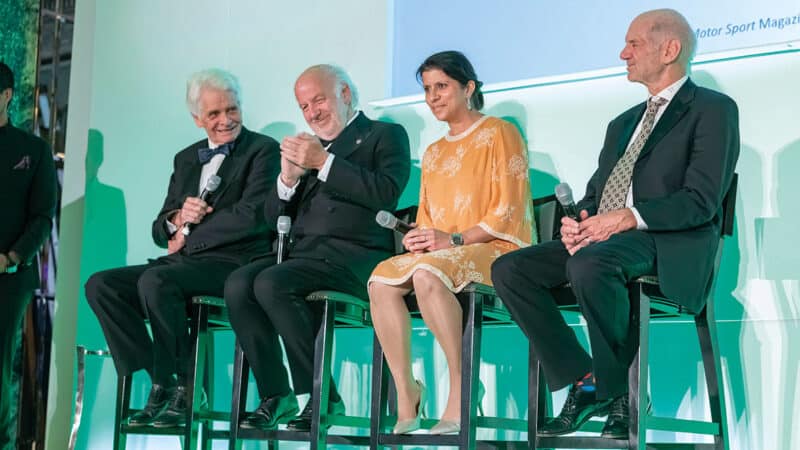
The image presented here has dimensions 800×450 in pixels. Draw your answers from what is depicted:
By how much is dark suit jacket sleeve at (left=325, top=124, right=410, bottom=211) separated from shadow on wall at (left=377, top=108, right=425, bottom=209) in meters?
0.51

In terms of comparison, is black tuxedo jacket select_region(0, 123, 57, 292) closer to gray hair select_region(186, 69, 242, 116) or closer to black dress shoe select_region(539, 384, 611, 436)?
gray hair select_region(186, 69, 242, 116)

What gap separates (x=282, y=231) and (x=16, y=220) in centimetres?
162

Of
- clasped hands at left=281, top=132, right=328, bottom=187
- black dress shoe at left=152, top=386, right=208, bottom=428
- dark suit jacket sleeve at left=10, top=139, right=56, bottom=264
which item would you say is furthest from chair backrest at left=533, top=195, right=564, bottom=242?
dark suit jacket sleeve at left=10, top=139, right=56, bottom=264

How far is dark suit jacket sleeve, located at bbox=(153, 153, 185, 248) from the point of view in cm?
436

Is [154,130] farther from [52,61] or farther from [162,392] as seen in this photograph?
[162,392]

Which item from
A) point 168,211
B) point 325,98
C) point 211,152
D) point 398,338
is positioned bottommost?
point 398,338

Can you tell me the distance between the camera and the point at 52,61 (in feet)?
18.1

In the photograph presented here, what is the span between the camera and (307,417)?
3639 millimetres

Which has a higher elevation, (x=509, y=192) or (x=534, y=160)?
(x=534, y=160)

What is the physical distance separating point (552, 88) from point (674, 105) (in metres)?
0.85

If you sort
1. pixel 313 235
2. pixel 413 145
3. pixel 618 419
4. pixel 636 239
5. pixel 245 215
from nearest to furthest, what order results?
1. pixel 618 419
2. pixel 636 239
3. pixel 313 235
4. pixel 245 215
5. pixel 413 145

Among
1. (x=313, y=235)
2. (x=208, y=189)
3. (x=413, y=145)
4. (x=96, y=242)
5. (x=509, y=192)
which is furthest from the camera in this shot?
(x=96, y=242)

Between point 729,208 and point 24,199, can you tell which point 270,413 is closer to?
point 729,208

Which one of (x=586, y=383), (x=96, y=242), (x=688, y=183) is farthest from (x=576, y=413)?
(x=96, y=242)
